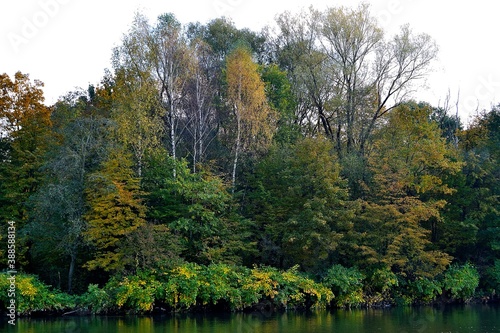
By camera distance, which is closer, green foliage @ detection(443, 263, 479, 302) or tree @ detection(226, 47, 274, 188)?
green foliage @ detection(443, 263, 479, 302)

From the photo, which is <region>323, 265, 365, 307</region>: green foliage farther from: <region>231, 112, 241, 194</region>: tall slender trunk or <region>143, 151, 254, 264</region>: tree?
<region>231, 112, 241, 194</region>: tall slender trunk

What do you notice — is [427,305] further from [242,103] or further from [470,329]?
[242,103]

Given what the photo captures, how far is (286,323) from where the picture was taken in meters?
21.9

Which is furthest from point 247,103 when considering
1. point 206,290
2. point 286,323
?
point 286,323

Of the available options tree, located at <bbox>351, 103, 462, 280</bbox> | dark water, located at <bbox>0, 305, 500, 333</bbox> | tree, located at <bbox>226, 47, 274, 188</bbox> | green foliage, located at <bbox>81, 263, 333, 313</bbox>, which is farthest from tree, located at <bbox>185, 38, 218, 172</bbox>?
dark water, located at <bbox>0, 305, 500, 333</bbox>

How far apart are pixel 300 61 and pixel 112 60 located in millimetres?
13099

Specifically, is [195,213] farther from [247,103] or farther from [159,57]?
[159,57]

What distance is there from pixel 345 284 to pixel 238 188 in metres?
9.87

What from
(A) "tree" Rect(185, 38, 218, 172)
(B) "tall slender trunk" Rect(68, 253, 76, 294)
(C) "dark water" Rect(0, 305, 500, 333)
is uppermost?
(A) "tree" Rect(185, 38, 218, 172)

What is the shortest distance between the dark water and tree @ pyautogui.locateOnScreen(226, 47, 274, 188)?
1156 centimetres

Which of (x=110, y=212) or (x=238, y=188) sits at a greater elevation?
(x=238, y=188)

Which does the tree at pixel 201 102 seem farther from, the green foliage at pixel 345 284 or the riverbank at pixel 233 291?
the green foliage at pixel 345 284

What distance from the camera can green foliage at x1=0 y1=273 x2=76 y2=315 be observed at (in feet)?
77.8

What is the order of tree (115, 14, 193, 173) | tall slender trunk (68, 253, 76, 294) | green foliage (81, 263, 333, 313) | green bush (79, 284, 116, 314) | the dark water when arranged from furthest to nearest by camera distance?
tree (115, 14, 193, 173), tall slender trunk (68, 253, 76, 294), green foliage (81, 263, 333, 313), green bush (79, 284, 116, 314), the dark water
